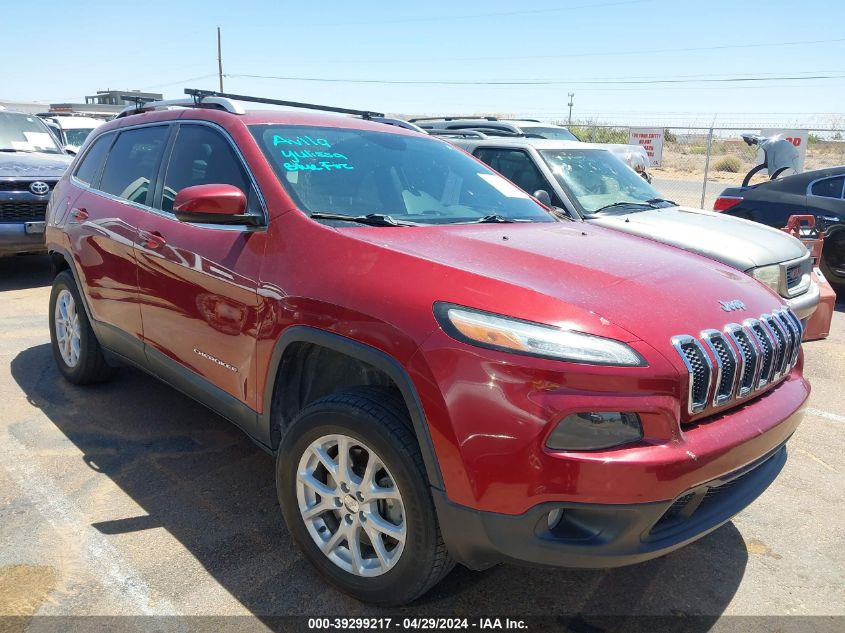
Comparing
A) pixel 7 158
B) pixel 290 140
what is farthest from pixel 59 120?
pixel 290 140

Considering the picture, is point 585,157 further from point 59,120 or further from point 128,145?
point 59,120

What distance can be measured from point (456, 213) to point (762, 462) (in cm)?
172

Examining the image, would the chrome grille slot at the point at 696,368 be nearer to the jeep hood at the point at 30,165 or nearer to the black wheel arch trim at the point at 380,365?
the black wheel arch trim at the point at 380,365

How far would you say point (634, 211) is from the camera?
6363mm

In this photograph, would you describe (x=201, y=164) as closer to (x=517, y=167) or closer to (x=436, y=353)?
(x=436, y=353)

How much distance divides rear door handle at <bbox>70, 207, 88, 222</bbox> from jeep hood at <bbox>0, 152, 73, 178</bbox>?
4252 millimetres

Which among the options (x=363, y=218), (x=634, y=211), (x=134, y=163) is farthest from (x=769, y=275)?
(x=134, y=163)

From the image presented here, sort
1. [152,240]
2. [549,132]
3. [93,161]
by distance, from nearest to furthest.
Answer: [152,240]
[93,161]
[549,132]

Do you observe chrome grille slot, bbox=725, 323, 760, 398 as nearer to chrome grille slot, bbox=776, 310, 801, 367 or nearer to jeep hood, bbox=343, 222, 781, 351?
jeep hood, bbox=343, 222, 781, 351

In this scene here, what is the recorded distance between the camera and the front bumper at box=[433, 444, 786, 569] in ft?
6.88

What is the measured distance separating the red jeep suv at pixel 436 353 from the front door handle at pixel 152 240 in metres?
0.01

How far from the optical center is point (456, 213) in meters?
3.41

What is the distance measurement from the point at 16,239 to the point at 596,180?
6.27 meters

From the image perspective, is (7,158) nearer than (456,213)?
No
